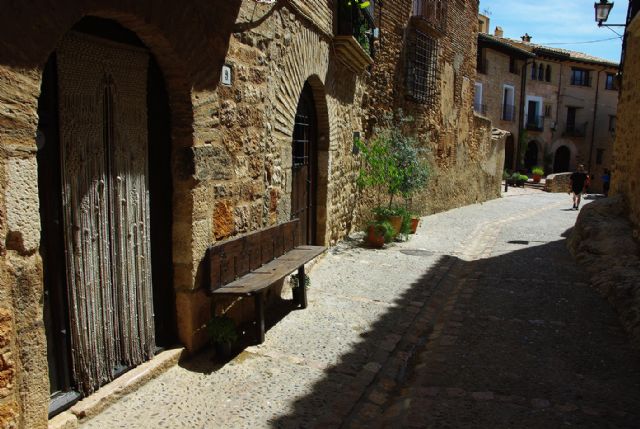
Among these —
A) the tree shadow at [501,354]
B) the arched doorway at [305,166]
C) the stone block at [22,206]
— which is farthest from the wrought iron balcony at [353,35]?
the stone block at [22,206]

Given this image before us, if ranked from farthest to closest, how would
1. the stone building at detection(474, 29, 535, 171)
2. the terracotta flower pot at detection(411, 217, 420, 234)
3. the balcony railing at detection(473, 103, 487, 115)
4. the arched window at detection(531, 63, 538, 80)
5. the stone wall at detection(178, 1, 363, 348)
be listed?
1. the arched window at detection(531, 63, 538, 80)
2. the balcony railing at detection(473, 103, 487, 115)
3. the stone building at detection(474, 29, 535, 171)
4. the terracotta flower pot at detection(411, 217, 420, 234)
5. the stone wall at detection(178, 1, 363, 348)

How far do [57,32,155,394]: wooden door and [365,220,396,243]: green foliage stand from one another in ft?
17.8

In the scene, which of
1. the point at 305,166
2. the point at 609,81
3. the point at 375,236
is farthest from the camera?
the point at 609,81

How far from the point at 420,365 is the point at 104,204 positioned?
2.61m

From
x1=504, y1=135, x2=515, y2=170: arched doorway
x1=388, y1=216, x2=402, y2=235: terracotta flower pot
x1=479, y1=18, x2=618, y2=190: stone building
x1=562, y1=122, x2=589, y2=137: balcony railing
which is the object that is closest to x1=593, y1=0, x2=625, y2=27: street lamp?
x1=388, y1=216, x2=402, y2=235: terracotta flower pot

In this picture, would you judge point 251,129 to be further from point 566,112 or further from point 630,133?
point 566,112

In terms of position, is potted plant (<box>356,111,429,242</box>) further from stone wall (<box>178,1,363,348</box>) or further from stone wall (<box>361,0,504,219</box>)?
stone wall (<box>178,1,363,348</box>)

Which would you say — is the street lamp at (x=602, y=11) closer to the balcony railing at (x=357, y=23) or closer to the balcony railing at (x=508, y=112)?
the balcony railing at (x=357, y=23)

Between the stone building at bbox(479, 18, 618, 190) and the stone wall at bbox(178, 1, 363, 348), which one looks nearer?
the stone wall at bbox(178, 1, 363, 348)

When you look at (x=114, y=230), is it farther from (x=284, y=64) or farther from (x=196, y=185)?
(x=284, y=64)

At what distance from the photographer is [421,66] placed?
12.3m

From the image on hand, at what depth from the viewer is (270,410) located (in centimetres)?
336

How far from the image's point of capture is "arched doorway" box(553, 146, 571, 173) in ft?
119

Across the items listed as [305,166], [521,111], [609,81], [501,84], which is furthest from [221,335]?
[609,81]
